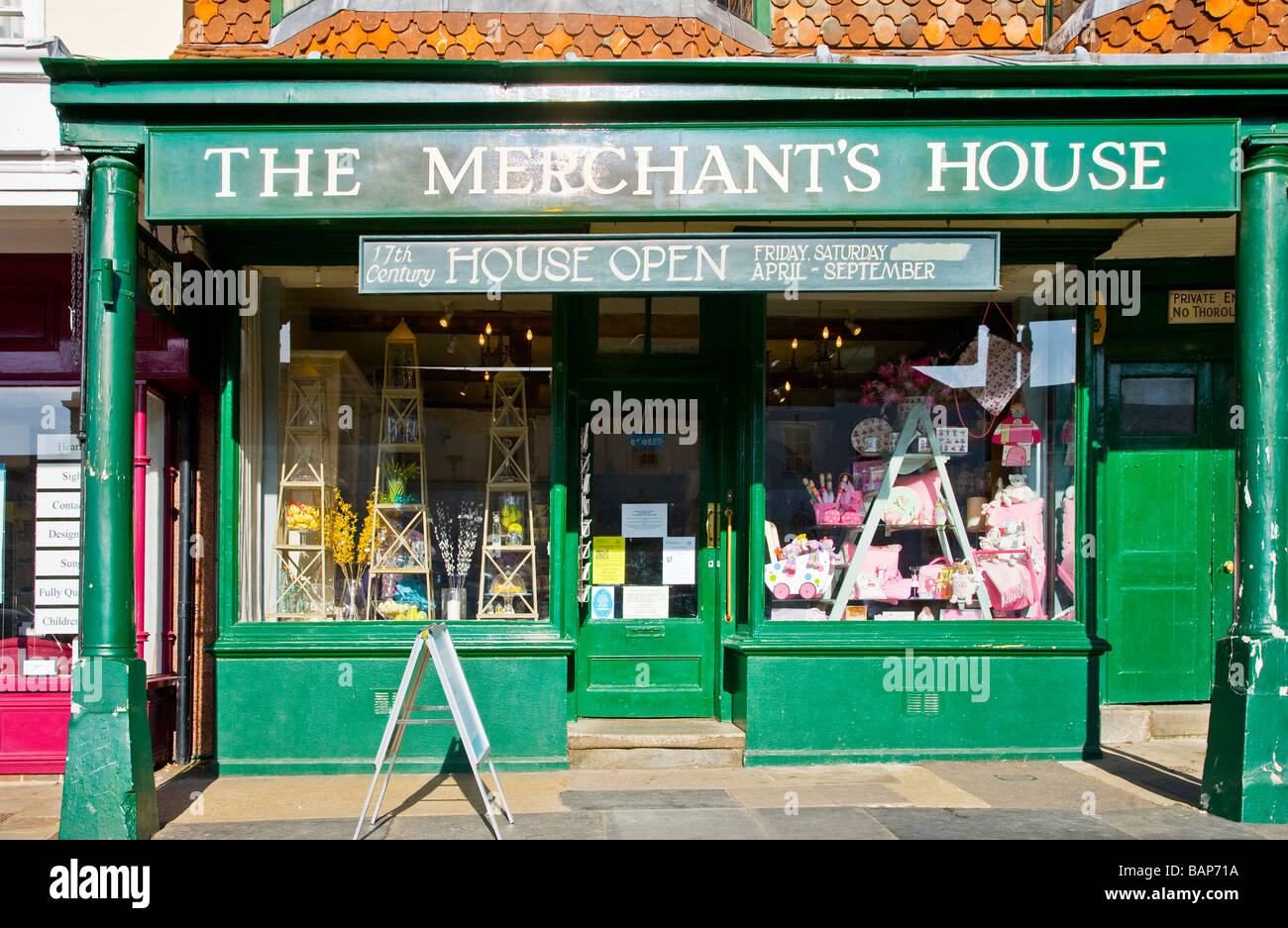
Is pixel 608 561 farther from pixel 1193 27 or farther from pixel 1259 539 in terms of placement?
pixel 1193 27

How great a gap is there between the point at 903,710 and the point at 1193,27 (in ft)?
16.0

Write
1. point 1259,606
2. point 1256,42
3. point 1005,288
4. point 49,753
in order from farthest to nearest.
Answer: point 1005,288
point 49,753
point 1256,42
point 1259,606

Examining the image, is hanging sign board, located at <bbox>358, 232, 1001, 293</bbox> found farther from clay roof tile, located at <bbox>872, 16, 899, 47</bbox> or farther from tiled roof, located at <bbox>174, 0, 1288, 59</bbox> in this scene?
clay roof tile, located at <bbox>872, 16, 899, 47</bbox>

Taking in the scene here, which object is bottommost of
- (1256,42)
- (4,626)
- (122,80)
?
(4,626)

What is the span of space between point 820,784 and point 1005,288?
3775 millimetres

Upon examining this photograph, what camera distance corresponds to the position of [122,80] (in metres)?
6.20

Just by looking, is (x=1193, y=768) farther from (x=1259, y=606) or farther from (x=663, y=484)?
(x=663, y=484)

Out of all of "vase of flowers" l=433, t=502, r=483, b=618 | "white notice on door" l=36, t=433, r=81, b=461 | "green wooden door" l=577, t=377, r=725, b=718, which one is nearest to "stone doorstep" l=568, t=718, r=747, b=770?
"green wooden door" l=577, t=377, r=725, b=718

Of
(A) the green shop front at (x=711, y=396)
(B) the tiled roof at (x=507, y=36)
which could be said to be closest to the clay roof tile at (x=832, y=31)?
(A) the green shop front at (x=711, y=396)

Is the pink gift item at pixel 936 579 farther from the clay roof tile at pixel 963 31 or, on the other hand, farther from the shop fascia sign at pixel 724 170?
the clay roof tile at pixel 963 31

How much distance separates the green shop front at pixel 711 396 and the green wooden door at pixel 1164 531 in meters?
0.03

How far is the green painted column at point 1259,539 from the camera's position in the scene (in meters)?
5.98

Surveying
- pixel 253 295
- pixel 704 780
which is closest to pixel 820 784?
pixel 704 780

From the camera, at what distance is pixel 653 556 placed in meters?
7.88
